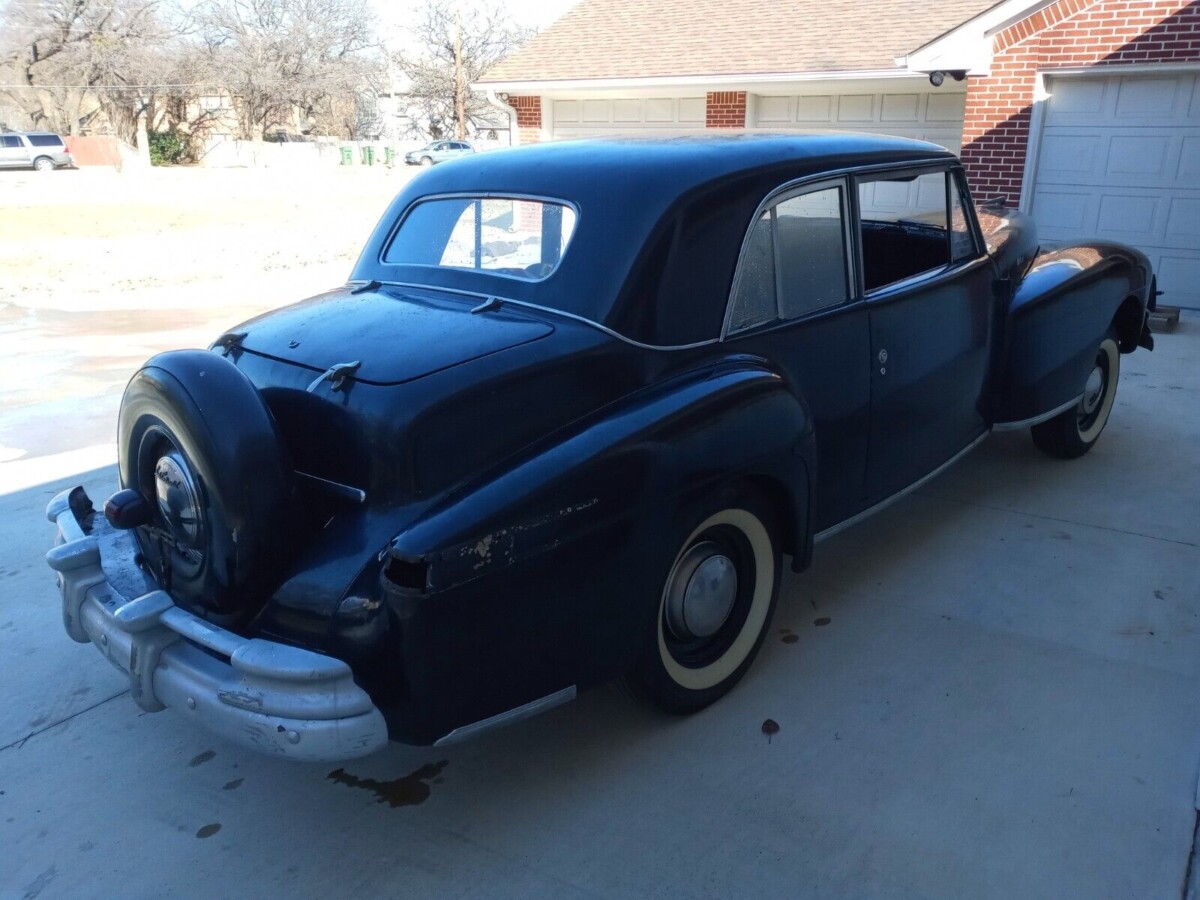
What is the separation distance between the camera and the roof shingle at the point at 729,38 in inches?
458

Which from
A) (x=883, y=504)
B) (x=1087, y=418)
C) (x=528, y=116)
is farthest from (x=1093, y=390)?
(x=528, y=116)

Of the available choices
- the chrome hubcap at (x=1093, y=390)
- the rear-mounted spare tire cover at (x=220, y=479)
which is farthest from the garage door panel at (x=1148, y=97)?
the rear-mounted spare tire cover at (x=220, y=479)

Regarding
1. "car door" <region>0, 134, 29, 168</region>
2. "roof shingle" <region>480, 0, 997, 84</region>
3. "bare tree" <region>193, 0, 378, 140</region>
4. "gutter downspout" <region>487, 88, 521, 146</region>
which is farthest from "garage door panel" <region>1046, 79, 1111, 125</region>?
"bare tree" <region>193, 0, 378, 140</region>

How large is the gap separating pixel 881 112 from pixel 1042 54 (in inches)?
85.4

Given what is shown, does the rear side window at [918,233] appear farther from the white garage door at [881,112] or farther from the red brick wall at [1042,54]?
the white garage door at [881,112]

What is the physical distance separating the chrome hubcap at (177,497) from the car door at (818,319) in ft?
5.49

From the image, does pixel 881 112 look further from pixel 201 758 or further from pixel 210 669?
pixel 210 669

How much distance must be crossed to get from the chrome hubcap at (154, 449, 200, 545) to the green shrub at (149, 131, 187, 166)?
162 feet

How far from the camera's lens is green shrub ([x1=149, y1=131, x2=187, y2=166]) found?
4706 centimetres

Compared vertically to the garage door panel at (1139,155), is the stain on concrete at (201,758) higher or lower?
lower

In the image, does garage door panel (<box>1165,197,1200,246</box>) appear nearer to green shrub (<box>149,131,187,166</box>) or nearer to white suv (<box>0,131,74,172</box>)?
white suv (<box>0,131,74,172</box>)

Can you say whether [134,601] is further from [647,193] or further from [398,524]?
[647,193]

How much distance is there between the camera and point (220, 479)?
8.19ft

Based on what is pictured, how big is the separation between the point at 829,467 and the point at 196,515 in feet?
6.96
